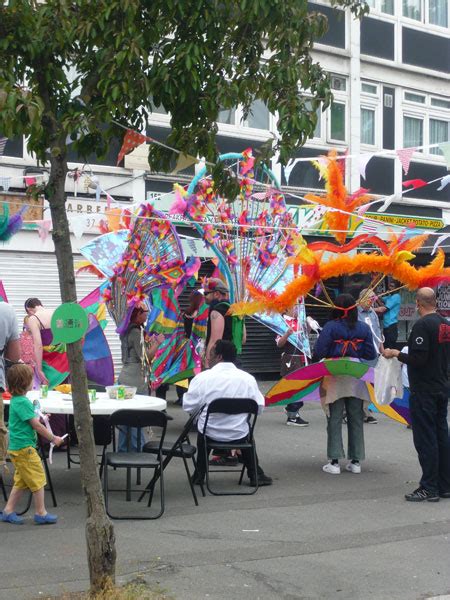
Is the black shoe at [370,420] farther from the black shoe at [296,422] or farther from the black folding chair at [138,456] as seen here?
the black folding chair at [138,456]

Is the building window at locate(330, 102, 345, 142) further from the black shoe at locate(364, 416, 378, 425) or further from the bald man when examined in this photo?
the bald man

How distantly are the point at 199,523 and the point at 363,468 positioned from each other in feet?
10.6

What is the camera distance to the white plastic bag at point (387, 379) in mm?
9727

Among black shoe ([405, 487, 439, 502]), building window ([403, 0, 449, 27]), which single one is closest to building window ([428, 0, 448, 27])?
building window ([403, 0, 449, 27])

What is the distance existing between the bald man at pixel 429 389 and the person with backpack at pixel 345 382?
1285mm

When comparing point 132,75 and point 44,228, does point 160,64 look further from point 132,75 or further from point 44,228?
point 44,228

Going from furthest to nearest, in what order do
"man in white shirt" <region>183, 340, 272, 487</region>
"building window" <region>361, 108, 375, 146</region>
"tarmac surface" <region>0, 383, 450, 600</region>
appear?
1. "building window" <region>361, 108, 375, 146</region>
2. "man in white shirt" <region>183, 340, 272, 487</region>
3. "tarmac surface" <region>0, 383, 450, 600</region>

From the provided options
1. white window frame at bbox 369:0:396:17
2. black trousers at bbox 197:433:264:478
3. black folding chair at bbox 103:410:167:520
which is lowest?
black trousers at bbox 197:433:264:478

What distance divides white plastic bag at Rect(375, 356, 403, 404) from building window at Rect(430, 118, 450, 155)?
15.9 meters

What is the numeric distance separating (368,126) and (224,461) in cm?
1422

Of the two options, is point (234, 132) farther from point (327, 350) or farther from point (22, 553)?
point (22, 553)

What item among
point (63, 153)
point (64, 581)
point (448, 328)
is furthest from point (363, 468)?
point (63, 153)

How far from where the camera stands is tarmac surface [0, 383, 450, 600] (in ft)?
21.3

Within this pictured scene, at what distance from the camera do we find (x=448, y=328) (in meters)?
9.27
